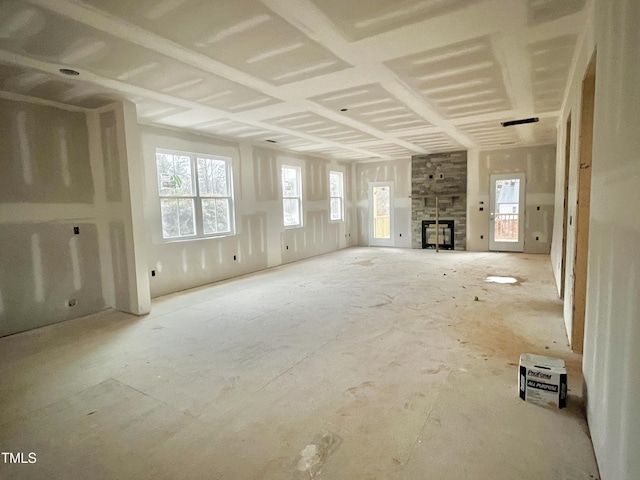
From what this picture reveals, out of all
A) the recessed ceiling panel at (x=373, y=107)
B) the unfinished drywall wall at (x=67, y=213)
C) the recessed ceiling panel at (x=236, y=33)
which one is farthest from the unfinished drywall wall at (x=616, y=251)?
the unfinished drywall wall at (x=67, y=213)

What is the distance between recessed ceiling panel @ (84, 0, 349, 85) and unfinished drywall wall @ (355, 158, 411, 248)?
6.90 metres

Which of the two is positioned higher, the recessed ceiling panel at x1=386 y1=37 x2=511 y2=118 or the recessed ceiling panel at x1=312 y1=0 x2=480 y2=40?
the recessed ceiling panel at x1=386 y1=37 x2=511 y2=118

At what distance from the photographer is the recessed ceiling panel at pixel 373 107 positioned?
3951mm

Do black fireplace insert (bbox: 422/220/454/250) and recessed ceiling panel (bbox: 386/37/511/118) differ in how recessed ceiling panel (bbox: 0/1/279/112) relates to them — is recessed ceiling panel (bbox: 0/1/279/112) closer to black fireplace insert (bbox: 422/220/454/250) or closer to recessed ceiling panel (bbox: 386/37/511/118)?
recessed ceiling panel (bbox: 386/37/511/118)

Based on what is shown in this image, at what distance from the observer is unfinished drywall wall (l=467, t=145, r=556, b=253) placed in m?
7.96

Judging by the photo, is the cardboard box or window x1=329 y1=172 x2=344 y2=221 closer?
the cardboard box

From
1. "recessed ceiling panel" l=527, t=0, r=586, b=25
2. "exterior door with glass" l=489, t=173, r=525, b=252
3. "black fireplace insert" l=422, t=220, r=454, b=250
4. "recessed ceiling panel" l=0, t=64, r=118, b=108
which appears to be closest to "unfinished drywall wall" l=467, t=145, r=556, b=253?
"exterior door with glass" l=489, t=173, r=525, b=252

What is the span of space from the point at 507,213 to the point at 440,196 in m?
1.72

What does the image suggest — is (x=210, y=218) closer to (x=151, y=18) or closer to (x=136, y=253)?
(x=136, y=253)

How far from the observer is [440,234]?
938cm

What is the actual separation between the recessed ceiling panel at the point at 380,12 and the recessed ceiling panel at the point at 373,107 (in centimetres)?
126

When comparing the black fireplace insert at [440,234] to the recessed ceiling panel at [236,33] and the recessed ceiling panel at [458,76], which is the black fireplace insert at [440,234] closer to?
the recessed ceiling panel at [458,76]


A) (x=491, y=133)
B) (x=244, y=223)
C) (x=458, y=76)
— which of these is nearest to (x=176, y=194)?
(x=244, y=223)

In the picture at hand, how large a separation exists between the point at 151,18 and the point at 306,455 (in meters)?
2.93
